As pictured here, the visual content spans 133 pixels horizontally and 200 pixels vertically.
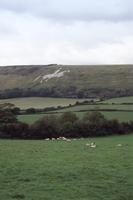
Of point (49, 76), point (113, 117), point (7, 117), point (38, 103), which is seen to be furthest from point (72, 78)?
point (7, 117)

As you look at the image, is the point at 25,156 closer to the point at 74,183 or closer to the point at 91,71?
the point at 74,183

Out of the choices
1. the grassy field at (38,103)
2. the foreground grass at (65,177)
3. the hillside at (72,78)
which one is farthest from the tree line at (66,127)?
the hillside at (72,78)

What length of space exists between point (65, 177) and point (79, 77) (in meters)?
155

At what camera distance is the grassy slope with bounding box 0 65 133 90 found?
159 m

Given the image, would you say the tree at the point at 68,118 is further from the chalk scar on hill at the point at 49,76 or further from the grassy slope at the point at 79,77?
the chalk scar on hill at the point at 49,76

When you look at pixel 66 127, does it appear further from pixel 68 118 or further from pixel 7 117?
pixel 7 117

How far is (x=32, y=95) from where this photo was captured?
402 ft

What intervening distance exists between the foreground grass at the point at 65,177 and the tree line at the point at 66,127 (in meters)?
27.4

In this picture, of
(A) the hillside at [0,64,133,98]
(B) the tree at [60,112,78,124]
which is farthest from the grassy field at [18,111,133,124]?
(A) the hillside at [0,64,133,98]

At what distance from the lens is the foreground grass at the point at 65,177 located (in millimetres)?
16188

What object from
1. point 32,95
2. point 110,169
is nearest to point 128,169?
point 110,169

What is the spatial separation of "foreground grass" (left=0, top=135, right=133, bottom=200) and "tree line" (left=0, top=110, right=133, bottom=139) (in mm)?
27388

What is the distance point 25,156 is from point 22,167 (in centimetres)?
518

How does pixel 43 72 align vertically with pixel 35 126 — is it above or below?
above
